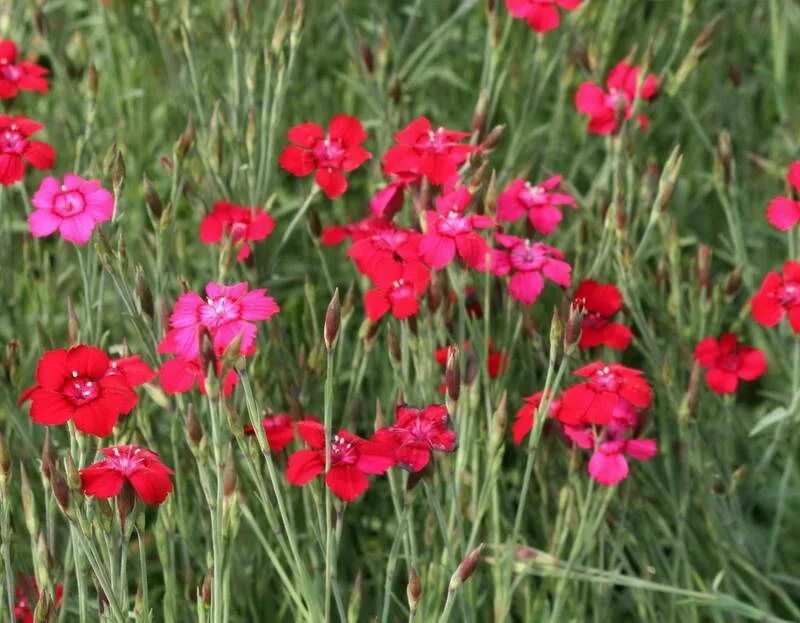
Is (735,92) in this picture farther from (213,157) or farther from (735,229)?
(213,157)

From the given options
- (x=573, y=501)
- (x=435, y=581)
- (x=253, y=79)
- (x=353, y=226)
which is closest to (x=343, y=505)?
(x=435, y=581)

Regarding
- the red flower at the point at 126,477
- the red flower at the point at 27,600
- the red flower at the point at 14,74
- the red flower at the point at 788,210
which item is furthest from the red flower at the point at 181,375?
the red flower at the point at 788,210

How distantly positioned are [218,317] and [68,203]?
41 centimetres

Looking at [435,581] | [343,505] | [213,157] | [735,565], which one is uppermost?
[213,157]

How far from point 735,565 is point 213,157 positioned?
1.20m

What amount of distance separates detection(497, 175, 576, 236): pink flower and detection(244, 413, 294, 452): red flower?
0.52 m

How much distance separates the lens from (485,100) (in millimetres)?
2227

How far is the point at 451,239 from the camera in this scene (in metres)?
1.89

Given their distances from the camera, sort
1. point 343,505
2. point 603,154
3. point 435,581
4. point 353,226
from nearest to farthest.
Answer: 1. point 343,505
2. point 435,581
3. point 353,226
4. point 603,154

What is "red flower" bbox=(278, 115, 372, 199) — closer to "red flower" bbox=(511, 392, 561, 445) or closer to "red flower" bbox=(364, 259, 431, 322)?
"red flower" bbox=(364, 259, 431, 322)

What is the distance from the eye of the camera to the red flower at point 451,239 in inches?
74.0

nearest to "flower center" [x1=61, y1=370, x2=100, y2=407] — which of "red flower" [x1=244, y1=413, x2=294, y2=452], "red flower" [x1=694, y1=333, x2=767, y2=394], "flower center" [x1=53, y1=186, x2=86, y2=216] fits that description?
"red flower" [x1=244, y1=413, x2=294, y2=452]

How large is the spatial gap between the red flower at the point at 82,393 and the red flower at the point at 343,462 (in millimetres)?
236

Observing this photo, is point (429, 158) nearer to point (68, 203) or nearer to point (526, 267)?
point (526, 267)
